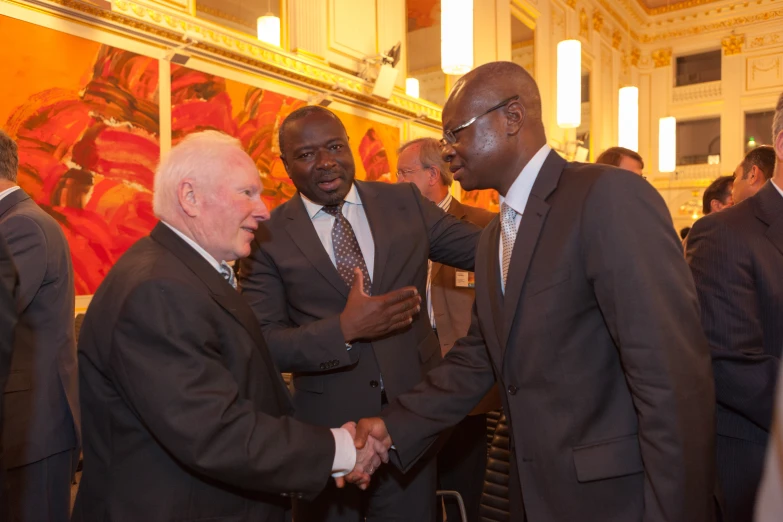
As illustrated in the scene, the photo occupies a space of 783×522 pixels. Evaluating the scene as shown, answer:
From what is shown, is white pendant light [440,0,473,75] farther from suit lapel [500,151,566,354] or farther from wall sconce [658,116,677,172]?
wall sconce [658,116,677,172]

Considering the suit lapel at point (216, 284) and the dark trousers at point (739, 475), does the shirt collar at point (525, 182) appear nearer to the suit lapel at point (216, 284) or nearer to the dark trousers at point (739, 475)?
the suit lapel at point (216, 284)

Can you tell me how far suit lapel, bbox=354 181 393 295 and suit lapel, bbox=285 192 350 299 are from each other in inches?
4.8

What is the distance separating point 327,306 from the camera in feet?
7.63

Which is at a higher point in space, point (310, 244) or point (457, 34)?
point (457, 34)

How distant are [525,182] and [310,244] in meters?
0.88

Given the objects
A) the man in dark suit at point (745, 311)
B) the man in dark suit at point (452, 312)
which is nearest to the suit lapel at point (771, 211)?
the man in dark suit at point (745, 311)

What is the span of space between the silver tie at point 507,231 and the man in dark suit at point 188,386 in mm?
732

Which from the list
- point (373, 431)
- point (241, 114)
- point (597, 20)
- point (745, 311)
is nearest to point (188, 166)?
point (373, 431)

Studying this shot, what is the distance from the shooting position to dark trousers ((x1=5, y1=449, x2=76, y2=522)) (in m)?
2.69

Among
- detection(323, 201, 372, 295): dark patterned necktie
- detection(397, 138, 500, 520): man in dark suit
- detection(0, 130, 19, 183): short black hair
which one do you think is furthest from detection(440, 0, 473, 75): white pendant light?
detection(0, 130, 19, 183): short black hair

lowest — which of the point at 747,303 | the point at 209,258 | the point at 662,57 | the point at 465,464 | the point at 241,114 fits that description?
the point at 465,464

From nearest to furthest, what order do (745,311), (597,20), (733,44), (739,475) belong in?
1. (745,311)
2. (739,475)
3. (597,20)
4. (733,44)

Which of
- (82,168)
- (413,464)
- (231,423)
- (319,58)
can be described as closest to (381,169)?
(319,58)

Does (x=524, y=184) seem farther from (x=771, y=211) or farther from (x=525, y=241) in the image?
(x=771, y=211)
